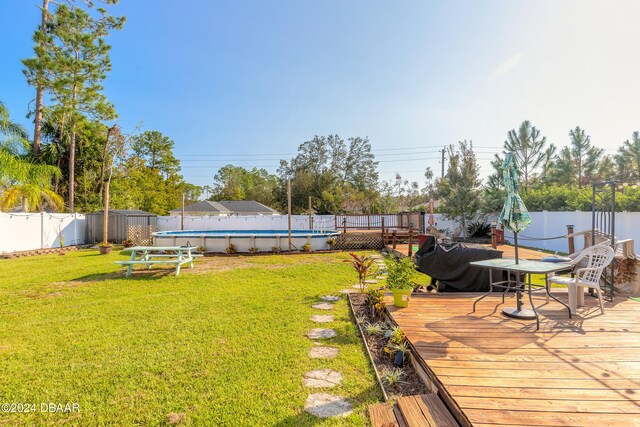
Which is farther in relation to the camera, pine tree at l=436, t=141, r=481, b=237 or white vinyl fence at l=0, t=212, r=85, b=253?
pine tree at l=436, t=141, r=481, b=237

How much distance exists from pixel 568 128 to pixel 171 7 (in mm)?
25754

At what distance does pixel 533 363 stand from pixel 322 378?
174 centimetres

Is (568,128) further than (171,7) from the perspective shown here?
Yes

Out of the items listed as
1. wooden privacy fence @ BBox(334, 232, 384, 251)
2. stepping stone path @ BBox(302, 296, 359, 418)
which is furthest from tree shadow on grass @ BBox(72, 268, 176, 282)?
wooden privacy fence @ BBox(334, 232, 384, 251)

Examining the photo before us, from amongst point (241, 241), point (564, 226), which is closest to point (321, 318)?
point (241, 241)

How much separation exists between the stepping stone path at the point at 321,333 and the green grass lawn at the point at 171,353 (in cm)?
9

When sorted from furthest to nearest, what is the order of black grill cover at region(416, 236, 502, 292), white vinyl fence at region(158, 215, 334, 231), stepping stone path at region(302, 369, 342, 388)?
white vinyl fence at region(158, 215, 334, 231) → black grill cover at region(416, 236, 502, 292) → stepping stone path at region(302, 369, 342, 388)

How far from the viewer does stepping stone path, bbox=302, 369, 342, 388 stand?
8.11 ft

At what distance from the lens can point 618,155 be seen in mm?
21188

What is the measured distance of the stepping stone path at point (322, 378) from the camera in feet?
8.11

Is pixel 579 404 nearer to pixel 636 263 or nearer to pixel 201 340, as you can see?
pixel 201 340

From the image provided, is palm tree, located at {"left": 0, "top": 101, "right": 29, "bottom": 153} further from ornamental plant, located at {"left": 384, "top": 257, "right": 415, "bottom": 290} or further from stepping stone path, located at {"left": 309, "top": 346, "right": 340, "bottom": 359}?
ornamental plant, located at {"left": 384, "top": 257, "right": 415, "bottom": 290}

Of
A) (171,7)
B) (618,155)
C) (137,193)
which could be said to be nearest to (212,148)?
(137,193)

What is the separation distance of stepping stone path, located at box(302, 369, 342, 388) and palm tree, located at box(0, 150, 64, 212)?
15.8m
